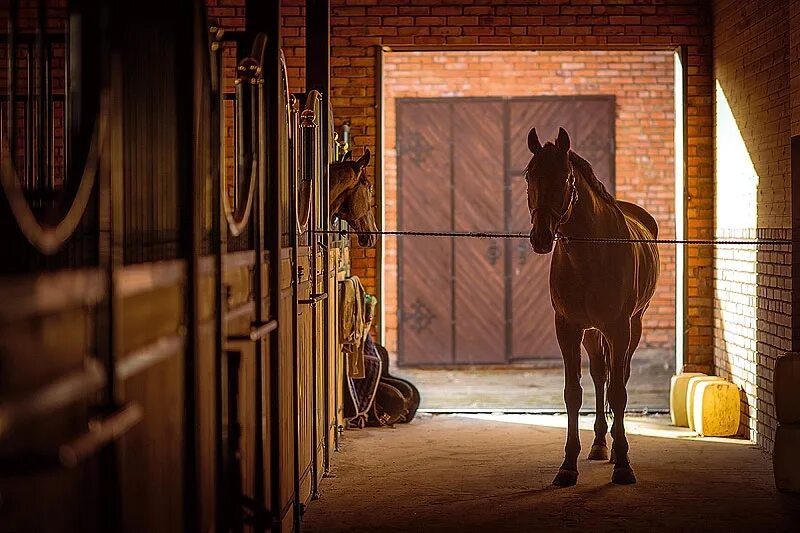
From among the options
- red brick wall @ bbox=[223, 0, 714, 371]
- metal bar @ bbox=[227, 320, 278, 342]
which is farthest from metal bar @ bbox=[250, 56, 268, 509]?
red brick wall @ bbox=[223, 0, 714, 371]

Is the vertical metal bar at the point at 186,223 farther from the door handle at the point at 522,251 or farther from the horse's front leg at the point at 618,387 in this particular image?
the door handle at the point at 522,251

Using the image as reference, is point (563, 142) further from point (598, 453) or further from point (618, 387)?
point (598, 453)

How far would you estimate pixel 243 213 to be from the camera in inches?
125

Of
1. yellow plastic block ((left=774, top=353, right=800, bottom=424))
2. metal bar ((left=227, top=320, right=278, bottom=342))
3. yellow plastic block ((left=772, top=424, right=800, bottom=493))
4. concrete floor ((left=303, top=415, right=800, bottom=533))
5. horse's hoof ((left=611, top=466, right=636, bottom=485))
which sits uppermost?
metal bar ((left=227, top=320, right=278, bottom=342))

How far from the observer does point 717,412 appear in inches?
274

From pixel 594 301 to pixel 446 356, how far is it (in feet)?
17.3

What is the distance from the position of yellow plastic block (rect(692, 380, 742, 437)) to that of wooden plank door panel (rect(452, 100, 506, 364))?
159 inches

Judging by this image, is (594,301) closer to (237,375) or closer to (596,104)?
(237,375)

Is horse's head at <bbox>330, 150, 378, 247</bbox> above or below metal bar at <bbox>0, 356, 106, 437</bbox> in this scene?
above

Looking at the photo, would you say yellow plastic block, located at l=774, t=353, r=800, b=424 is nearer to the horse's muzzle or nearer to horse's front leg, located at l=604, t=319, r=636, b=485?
horse's front leg, located at l=604, t=319, r=636, b=485

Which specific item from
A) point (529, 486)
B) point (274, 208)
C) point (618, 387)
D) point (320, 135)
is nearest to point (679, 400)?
point (618, 387)

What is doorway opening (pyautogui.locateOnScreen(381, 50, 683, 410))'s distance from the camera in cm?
1082

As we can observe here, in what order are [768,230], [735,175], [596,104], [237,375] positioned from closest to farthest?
[237,375] → [768,230] → [735,175] → [596,104]

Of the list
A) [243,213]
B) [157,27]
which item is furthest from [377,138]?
[157,27]
